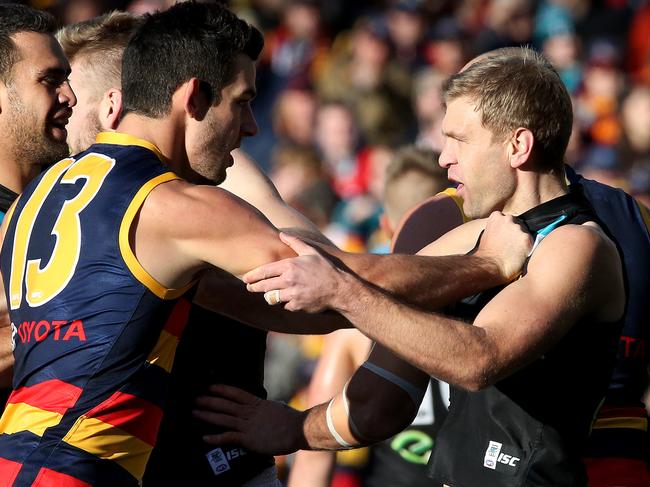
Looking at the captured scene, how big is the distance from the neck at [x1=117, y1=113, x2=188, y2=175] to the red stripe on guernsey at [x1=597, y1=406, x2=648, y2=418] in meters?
1.91

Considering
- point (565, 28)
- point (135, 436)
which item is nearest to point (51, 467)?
point (135, 436)

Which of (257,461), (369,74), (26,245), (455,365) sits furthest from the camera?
(369,74)

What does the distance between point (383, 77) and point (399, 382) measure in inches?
342

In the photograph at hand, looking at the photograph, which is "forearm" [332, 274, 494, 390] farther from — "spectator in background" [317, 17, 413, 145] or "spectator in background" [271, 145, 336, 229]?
"spectator in background" [317, 17, 413, 145]

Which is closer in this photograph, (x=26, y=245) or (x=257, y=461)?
(x=26, y=245)

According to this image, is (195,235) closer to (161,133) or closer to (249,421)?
(161,133)

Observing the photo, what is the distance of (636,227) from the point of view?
14.4ft

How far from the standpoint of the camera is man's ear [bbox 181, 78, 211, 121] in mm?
3725

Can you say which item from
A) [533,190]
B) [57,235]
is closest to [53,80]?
[57,235]

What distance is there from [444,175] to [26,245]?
3.21m

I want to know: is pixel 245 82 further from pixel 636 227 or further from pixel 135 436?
pixel 636 227

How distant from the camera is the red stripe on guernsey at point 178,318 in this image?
11.7ft

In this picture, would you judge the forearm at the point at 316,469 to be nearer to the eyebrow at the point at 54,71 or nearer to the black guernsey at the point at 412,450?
the black guernsey at the point at 412,450

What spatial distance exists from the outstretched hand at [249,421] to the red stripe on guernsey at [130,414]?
50 cm
